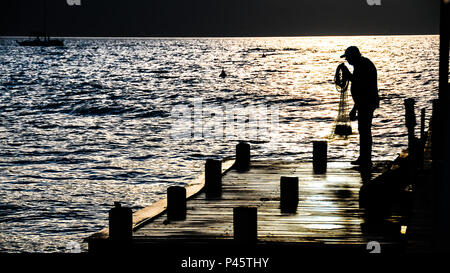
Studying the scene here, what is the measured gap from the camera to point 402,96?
66688 mm

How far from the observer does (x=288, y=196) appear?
11.0 m

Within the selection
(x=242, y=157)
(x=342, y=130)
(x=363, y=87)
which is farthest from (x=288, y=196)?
(x=342, y=130)

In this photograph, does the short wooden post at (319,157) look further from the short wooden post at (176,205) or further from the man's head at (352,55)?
the short wooden post at (176,205)

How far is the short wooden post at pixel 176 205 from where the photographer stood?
10516 mm

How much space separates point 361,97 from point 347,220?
11.2 ft

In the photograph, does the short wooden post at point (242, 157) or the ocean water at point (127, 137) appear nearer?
the short wooden post at point (242, 157)

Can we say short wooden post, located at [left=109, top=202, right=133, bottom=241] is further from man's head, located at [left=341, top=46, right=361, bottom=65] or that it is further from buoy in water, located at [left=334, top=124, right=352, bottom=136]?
buoy in water, located at [left=334, top=124, right=352, bottom=136]

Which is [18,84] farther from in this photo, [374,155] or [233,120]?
[374,155]

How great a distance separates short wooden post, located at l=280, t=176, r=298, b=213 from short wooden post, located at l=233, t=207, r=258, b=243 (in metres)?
2.05

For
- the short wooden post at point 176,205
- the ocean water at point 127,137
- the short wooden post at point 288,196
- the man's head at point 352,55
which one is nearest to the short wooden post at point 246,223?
the short wooden post at point 176,205

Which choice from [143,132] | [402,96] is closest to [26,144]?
[143,132]

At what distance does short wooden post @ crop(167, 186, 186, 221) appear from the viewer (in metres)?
10.5

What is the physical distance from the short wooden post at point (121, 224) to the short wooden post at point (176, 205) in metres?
1.47

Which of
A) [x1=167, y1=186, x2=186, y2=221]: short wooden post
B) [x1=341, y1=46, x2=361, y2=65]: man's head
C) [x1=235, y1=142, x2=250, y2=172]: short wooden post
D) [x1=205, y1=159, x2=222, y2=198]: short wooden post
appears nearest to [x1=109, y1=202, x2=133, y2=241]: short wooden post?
[x1=167, y1=186, x2=186, y2=221]: short wooden post
